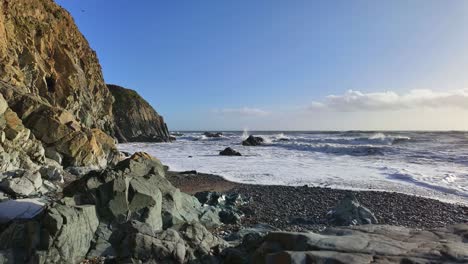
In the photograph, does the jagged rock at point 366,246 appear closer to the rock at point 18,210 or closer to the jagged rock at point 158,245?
the jagged rock at point 158,245

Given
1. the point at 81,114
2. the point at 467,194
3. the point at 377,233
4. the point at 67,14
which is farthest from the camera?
the point at 67,14

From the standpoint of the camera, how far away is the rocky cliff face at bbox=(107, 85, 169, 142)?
60656mm

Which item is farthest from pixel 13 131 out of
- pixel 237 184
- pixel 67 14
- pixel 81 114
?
pixel 67 14

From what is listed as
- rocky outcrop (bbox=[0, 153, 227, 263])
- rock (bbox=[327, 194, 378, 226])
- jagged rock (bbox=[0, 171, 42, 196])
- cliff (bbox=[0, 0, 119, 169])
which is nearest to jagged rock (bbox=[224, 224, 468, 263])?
rocky outcrop (bbox=[0, 153, 227, 263])

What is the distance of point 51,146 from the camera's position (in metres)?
17.2

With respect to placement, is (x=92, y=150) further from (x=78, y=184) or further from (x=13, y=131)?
(x=78, y=184)

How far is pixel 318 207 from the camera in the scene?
40.0 feet

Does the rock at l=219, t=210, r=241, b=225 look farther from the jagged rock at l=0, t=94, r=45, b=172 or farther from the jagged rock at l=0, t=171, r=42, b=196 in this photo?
the jagged rock at l=0, t=94, r=45, b=172

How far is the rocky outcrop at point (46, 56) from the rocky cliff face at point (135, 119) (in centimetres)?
1581

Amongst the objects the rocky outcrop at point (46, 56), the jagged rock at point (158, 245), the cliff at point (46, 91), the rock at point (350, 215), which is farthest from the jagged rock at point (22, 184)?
the rocky outcrop at point (46, 56)

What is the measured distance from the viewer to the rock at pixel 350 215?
9.93 meters

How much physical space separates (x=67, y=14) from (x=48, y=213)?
38818 mm

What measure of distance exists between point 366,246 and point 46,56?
31.9 metres

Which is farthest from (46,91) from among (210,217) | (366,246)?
(366,246)
